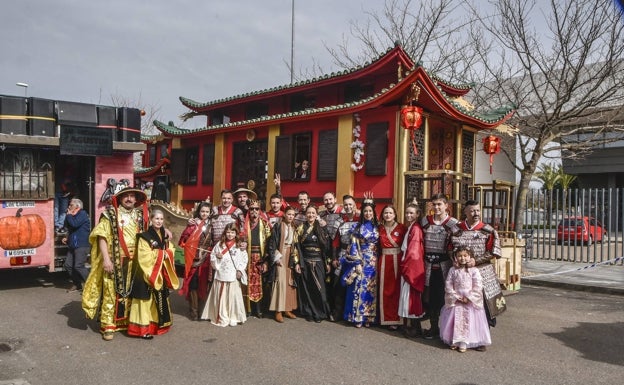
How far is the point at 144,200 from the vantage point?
6266 millimetres

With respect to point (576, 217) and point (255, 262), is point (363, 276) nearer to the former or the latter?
point (255, 262)

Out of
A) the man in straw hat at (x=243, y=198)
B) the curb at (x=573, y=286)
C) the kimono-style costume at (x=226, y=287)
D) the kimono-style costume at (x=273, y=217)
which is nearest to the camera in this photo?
the kimono-style costume at (x=226, y=287)

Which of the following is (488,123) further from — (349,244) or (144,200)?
(144,200)

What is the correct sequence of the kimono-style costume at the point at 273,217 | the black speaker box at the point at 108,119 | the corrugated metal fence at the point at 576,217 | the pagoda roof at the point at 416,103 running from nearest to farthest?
the kimono-style costume at the point at 273,217
the black speaker box at the point at 108,119
the pagoda roof at the point at 416,103
the corrugated metal fence at the point at 576,217

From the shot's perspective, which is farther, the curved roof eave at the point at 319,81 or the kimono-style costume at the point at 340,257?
the curved roof eave at the point at 319,81

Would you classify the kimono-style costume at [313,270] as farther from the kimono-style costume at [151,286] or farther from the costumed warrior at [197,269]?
the kimono-style costume at [151,286]

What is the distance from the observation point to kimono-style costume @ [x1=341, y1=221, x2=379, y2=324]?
6246 millimetres

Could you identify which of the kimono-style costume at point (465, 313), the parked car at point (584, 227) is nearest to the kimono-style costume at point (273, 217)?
the kimono-style costume at point (465, 313)

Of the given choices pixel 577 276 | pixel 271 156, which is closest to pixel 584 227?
pixel 577 276

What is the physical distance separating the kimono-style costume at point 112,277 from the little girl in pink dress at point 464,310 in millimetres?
3756

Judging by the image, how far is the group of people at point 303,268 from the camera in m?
5.58

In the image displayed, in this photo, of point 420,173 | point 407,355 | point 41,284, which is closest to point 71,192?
point 41,284

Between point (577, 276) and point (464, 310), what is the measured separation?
7.17m

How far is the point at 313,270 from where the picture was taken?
6.64 meters
